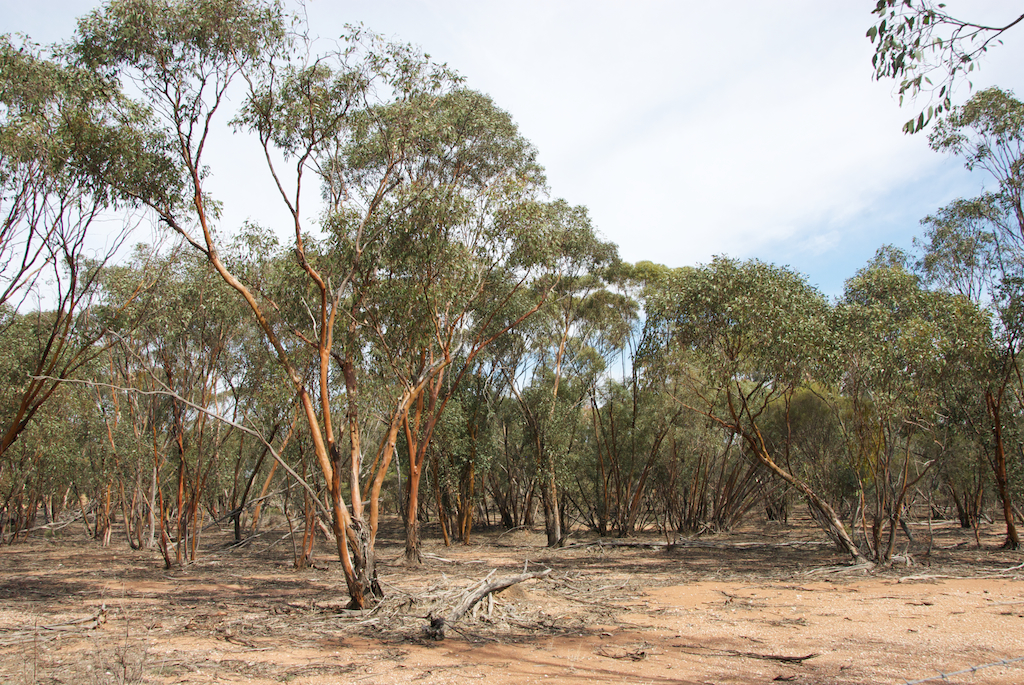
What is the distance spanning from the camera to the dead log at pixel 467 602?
292 inches

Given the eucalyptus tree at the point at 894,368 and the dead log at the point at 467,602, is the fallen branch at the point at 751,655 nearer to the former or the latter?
the dead log at the point at 467,602

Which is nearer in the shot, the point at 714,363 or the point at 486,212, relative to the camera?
the point at 486,212

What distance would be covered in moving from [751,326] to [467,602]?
8.08 meters

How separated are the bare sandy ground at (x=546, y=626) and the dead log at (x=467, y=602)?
0.12 meters

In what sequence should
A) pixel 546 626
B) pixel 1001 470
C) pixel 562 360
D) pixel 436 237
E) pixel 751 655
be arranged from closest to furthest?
pixel 751 655 → pixel 546 626 → pixel 436 237 → pixel 1001 470 → pixel 562 360

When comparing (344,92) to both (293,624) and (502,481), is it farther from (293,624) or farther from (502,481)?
(502,481)

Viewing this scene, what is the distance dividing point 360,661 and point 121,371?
14430 mm

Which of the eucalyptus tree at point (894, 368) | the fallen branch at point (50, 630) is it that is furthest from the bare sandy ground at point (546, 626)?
the eucalyptus tree at point (894, 368)

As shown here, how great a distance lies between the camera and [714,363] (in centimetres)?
1384

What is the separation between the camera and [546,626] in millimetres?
8062

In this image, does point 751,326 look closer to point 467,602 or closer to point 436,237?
point 436,237

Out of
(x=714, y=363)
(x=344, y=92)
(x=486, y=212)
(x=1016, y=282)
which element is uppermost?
(x=344, y=92)

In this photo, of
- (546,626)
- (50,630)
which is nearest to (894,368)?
(546,626)

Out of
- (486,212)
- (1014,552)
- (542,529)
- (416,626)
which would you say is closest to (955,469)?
(1014,552)
